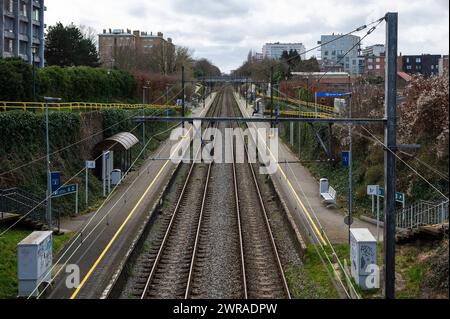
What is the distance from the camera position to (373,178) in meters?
24.1

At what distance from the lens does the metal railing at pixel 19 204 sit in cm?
1942

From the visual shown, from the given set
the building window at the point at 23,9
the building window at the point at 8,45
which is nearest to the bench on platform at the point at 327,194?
the building window at the point at 8,45

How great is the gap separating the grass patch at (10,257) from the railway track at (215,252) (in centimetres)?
293

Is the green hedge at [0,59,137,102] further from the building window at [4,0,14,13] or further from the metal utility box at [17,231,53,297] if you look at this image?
the metal utility box at [17,231,53,297]

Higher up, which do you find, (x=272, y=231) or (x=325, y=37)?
(x=325, y=37)

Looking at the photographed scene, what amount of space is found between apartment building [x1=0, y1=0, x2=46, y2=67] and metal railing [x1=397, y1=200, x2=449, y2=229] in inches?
1407

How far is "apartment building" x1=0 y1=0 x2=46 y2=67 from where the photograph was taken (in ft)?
160

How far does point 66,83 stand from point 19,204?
64.6 ft

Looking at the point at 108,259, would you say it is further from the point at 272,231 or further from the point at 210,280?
the point at 272,231

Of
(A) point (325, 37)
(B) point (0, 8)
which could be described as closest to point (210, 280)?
(B) point (0, 8)

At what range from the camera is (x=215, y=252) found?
18234 mm
